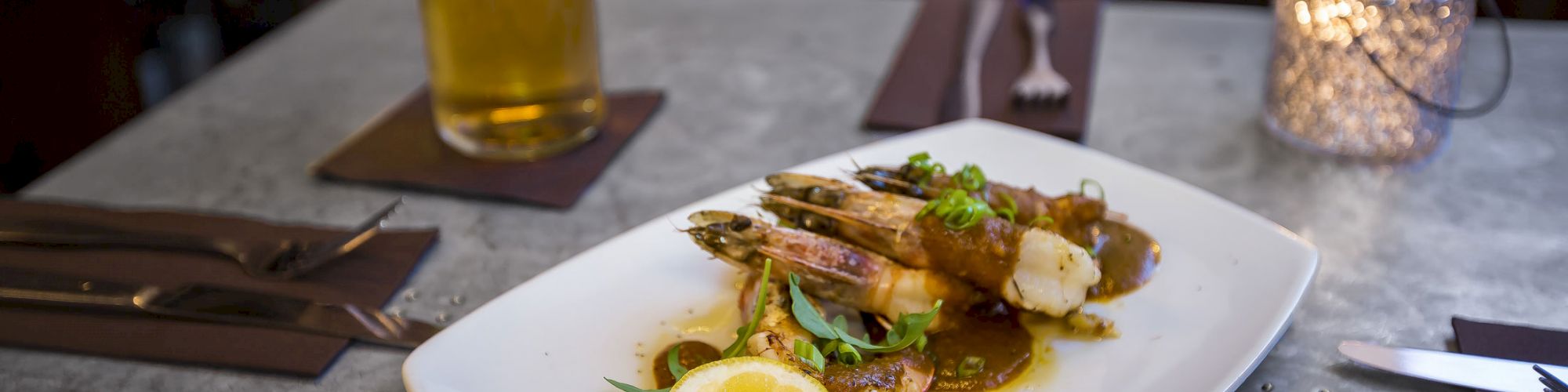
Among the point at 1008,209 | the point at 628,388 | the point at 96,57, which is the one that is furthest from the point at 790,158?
the point at 96,57

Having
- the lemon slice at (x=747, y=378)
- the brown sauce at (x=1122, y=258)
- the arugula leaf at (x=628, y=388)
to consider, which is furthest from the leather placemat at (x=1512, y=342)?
the arugula leaf at (x=628, y=388)

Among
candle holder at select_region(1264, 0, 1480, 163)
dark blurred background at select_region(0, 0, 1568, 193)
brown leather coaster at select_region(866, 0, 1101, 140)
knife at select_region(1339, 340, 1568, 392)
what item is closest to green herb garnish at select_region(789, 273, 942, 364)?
knife at select_region(1339, 340, 1568, 392)

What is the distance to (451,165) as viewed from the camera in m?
1.82

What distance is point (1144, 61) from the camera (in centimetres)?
230

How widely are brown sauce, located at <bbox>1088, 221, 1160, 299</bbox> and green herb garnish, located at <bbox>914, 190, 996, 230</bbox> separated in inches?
6.8

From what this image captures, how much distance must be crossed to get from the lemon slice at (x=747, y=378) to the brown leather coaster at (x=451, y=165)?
2.41 ft

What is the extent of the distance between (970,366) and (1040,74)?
97 centimetres

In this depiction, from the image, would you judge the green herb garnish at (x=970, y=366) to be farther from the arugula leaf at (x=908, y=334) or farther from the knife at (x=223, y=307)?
the knife at (x=223, y=307)

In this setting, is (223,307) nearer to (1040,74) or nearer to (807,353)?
(807,353)

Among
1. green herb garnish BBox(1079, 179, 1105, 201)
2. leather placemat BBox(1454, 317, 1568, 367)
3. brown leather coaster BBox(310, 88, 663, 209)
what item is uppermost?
green herb garnish BBox(1079, 179, 1105, 201)

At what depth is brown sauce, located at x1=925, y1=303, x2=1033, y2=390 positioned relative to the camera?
1.21m

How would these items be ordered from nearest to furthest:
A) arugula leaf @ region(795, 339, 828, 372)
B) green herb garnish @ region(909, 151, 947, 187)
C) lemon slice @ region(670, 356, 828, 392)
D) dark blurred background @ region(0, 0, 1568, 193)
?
1. lemon slice @ region(670, 356, 828, 392)
2. arugula leaf @ region(795, 339, 828, 372)
3. green herb garnish @ region(909, 151, 947, 187)
4. dark blurred background @ region(0, 0, 1568, 193)

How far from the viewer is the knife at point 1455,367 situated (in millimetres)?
1181

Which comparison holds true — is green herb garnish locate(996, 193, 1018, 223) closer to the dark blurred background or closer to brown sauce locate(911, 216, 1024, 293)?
brown sauce locate(911, 216, 1024, 293)
